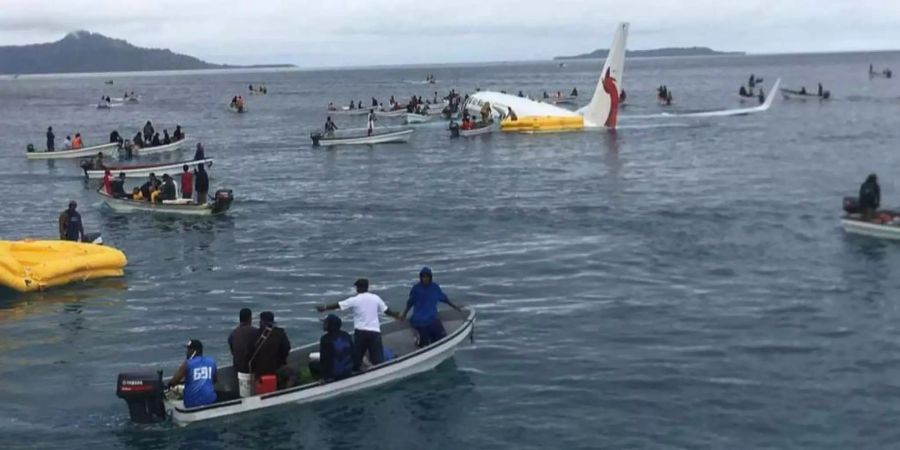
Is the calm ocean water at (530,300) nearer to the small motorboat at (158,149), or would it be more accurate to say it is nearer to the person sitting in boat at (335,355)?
the person sitting in boat at (335,355)

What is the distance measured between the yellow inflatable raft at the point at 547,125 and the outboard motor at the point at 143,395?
2221 inches

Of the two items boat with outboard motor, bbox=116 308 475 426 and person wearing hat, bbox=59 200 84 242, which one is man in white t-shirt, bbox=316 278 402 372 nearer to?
boat with outboard motor, bbox=116 308 475 426

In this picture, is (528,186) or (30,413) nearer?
(30,413)

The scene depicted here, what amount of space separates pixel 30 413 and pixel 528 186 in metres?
30.2

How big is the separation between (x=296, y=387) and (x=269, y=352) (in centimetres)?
81

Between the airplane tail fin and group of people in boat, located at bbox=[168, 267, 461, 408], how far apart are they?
51687mm

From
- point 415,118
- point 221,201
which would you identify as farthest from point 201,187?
point 415,118

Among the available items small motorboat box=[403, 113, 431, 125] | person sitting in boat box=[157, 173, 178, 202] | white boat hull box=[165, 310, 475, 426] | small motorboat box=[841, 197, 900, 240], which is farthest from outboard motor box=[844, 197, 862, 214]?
small motorboat box=[403, 113, 431, 125]

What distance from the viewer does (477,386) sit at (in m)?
18.8

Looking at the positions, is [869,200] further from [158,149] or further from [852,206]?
[158,149]

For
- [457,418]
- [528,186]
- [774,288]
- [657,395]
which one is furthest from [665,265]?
[528,186]

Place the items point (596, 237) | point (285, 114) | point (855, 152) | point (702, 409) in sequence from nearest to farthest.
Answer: point (702, 409) → point (596, 237) → point (855, 152) → point (285, 114)

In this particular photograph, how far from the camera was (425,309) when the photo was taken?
1908 centimetres

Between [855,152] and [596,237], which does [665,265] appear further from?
[855,152]
